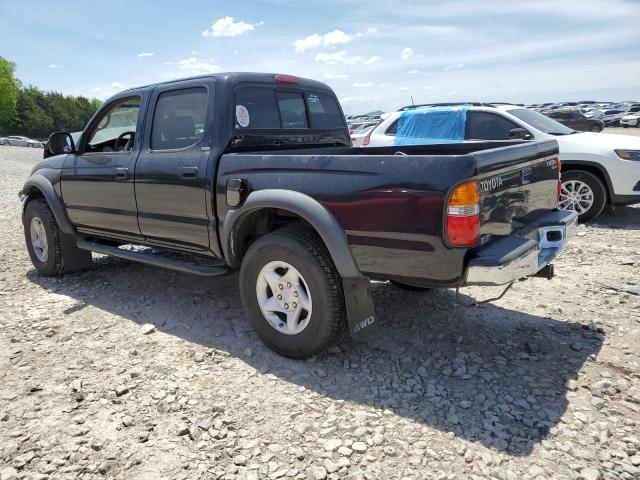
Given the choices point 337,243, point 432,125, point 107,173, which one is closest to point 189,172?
point 107,173

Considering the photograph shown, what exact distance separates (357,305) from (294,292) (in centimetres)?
44

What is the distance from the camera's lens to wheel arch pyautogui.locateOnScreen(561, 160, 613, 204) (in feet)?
23.0

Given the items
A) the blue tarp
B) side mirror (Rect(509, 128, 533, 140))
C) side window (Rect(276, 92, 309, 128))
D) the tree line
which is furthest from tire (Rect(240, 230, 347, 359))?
the tree line

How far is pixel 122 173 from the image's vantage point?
4305 mm

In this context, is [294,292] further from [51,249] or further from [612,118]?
[612,118]

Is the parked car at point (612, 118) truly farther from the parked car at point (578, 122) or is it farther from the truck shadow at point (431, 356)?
the truck shadow at point (431, 356)

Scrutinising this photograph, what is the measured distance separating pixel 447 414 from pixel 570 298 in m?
2.23

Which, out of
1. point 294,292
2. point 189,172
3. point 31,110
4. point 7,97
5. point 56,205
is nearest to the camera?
point 294,292

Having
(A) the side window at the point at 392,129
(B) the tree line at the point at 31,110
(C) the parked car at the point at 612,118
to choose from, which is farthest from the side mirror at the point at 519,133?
(B) the tree line at the point at 31,110

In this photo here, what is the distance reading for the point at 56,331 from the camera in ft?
13.1

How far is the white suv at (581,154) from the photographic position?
6.93 metres

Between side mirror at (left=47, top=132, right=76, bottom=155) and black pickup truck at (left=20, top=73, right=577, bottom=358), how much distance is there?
17 mm

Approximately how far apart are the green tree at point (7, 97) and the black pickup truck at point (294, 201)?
248ft

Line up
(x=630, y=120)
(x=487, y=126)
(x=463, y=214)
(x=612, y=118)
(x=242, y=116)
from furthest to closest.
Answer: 1. (x=612, y=118)
2. (x=630, y=120)
3. (x=487, y=126)
4. (x=242, y=116)
5. (x=463, y=214)
